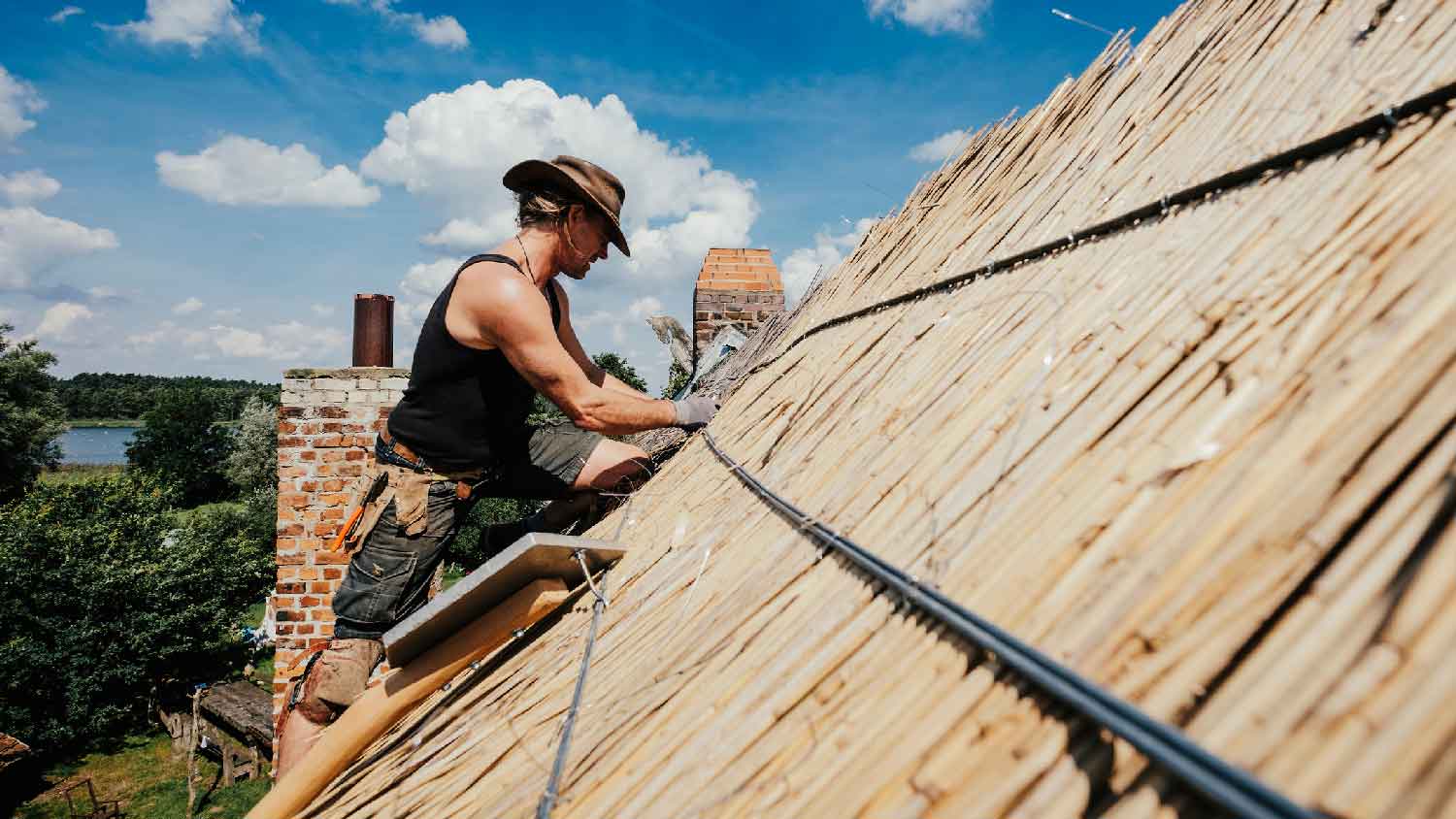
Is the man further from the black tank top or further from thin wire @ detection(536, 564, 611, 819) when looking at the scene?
thin wire @ detection(536, 564, 611, 819)

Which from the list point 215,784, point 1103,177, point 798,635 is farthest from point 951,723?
point 215,784

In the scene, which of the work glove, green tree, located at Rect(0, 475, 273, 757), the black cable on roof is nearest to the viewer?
the black cable on roof

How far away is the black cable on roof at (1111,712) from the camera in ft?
1.61

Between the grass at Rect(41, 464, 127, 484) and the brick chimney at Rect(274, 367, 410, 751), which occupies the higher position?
the brick chimney at Rect(274, 367, 410, 751)

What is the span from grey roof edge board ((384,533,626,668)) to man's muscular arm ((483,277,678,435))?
0.47m

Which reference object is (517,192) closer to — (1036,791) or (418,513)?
(418,513)

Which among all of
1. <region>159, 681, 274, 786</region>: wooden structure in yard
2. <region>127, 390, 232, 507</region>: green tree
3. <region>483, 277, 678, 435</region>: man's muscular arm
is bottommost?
<region>159, 681, 274, 786</region>: wooden structure in yard

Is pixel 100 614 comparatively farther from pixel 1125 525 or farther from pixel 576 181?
pixel 1125 525

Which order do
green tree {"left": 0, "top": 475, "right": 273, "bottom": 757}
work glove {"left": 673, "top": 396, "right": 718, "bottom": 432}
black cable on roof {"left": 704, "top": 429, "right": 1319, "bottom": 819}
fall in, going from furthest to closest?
green tree {"left": 0, "top": 475, "right": 273, "bottom": 757} → work glove {"left": 673, "top": 396, "right": 718, "bottom": 432} → black cable on roof {"left": 704, "top": 429, "right": 1319, "bottom": 819}

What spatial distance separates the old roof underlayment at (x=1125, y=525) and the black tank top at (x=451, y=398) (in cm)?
88

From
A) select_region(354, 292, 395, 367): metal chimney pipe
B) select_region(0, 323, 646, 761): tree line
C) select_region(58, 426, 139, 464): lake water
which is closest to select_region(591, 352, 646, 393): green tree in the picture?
select_region(0, 323, 646, 761): tree line

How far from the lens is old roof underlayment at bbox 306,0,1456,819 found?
58cm

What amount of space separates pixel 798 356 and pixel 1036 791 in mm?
2470

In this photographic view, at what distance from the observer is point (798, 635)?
1.13m
